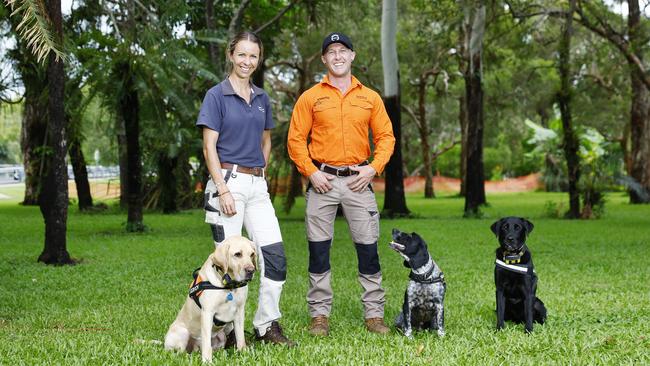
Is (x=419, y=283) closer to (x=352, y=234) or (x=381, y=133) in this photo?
(x=352, y=234)

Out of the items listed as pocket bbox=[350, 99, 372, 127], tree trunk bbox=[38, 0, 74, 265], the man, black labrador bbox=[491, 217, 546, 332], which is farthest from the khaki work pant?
tree trunk bbox=[38, 0, 74, 265]

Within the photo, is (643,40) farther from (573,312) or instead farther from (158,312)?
(158,312)

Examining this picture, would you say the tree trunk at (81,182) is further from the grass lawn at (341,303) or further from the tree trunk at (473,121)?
the tree trunk at (473,121)

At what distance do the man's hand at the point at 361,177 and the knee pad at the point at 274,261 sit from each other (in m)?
0.88

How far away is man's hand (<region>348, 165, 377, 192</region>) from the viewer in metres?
6.03

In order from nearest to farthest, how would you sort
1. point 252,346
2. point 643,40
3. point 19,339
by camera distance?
point 252,346
point 19,339
point 643,40

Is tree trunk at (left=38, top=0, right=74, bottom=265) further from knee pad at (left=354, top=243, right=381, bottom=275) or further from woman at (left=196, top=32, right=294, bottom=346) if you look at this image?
→ knee pad at (left=354, top=243, right=381, bottom=275)

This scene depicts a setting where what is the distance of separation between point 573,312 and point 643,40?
1372 cm

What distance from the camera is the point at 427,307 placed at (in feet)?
19.4

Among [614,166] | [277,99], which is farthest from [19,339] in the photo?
[277,99]

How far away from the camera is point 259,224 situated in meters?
5.51

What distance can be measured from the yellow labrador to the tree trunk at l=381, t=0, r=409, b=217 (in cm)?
1505

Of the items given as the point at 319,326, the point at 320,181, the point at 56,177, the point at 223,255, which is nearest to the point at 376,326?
the point at 319,326

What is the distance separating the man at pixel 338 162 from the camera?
19.8 feet
